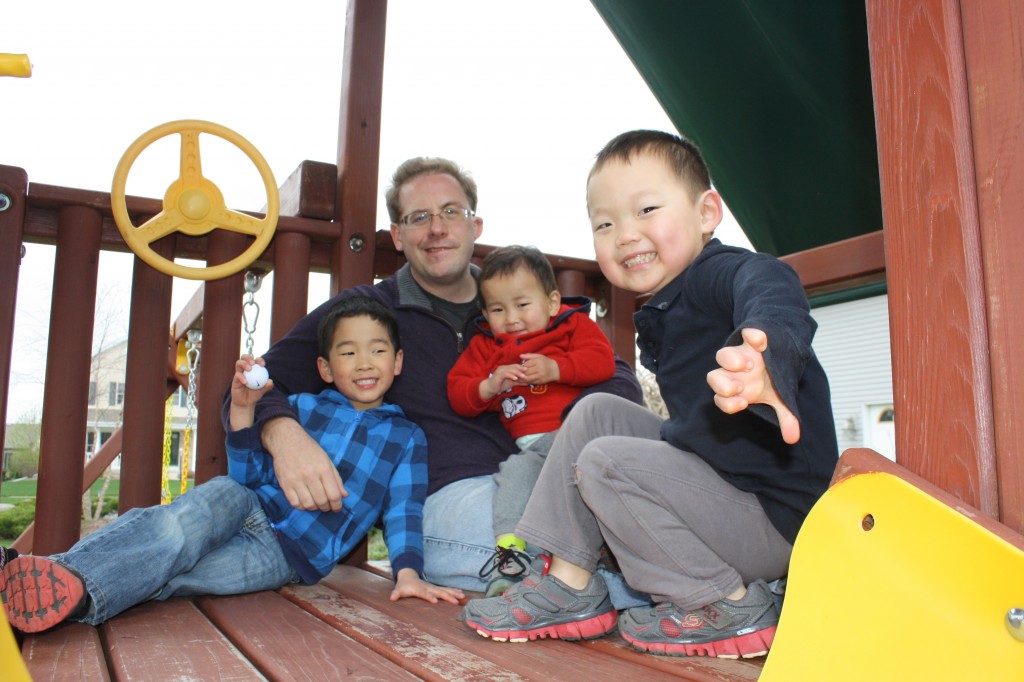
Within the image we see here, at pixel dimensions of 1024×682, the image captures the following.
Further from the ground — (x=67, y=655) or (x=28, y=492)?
(x=28, y=492)

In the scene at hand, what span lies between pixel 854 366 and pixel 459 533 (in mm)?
11854

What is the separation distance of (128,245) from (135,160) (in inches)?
8.9

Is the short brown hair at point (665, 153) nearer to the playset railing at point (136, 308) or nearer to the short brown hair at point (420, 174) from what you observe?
the short brown hair at point (420, 174)

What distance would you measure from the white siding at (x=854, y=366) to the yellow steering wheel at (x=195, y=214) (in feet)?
37.0

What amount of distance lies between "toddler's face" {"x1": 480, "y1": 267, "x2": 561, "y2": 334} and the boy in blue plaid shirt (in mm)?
276

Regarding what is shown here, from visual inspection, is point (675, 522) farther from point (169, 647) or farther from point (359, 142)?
point (359, 142)

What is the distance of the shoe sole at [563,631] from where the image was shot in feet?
4.00

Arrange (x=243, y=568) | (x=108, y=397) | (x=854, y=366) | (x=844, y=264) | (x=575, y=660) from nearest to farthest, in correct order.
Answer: (x=575, y=660) < (x=243, y=568) < (x=844, y=264) < (x=108, y=397) < (x=854, y=366)

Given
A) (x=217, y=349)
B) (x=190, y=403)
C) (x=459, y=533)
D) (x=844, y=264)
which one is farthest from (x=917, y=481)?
(x=190, y=403)

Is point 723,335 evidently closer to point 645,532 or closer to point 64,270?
point 645,532

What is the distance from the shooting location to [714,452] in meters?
1.22

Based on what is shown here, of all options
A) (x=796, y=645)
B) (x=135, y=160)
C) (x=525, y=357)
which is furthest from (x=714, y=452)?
(x=135, y=160)

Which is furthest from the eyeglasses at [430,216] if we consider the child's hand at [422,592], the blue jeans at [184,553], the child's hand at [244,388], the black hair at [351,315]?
the child's hand at [422,592]

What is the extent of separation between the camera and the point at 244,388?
1.72 metres
